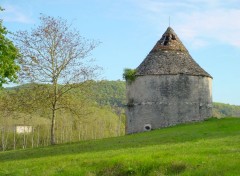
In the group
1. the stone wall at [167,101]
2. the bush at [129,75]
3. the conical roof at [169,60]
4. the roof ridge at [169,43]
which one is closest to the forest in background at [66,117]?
Answer: the bush at [129,75]

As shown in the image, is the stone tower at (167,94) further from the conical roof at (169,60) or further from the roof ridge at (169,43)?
the roof ridge at (169,43)

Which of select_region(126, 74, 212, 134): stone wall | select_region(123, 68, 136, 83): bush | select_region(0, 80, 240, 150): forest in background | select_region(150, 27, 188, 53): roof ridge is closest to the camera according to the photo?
select_region(0, 80, 240, 150): forest in background

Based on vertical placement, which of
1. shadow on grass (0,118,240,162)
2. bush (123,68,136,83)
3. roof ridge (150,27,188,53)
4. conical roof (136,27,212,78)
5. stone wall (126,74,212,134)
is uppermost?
roof ridge (150,27,188,53)

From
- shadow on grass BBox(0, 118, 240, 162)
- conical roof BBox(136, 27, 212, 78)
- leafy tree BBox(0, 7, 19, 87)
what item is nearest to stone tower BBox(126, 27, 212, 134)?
conical roof BBox(136, 27, 212, 78)

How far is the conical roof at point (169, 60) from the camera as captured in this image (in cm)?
4009

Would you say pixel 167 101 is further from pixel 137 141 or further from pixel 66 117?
pixel 66 117

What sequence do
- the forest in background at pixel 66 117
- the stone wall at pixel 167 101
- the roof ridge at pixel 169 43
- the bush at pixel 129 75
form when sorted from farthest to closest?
the roof ridge at pixel 169 43, the bush at pixel 129 75, the stone wall at pixel 167 101, the forest in background at pixel 66 117

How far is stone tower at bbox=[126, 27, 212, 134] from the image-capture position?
39147mm

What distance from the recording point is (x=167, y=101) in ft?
128

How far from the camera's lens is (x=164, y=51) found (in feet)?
139

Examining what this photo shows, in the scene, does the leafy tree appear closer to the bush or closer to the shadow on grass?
the shadow on grass

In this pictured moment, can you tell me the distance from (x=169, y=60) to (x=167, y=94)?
394cm

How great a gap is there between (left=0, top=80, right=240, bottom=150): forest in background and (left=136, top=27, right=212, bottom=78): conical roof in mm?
4671

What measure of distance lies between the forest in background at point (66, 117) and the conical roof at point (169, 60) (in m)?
4.67
